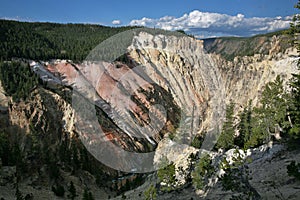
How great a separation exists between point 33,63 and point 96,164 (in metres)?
36.6

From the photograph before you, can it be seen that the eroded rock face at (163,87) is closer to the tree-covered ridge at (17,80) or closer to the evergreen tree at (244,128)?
the evergreen tree at (244,128)

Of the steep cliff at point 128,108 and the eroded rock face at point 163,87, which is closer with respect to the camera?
the steep cliff at point 128,108

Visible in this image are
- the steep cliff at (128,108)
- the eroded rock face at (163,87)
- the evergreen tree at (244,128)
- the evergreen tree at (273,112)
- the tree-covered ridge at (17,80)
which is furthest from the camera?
the eroded rock face at (163,87)

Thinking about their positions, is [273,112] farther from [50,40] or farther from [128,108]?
[50,40]

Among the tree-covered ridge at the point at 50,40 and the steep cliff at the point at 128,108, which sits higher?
the tree-covered ridge at the point at 50,40

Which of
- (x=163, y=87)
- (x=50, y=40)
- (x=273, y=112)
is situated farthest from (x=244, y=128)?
(x=50, y=40)

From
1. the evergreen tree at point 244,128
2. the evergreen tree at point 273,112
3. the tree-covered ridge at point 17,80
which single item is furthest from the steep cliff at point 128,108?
the evergreen tree at point 244,128

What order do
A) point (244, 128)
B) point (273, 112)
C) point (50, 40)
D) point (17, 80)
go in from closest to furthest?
1. point (273, 112)
2. point (244, 128)
3. point (17, 80)
4. point (50, 40)

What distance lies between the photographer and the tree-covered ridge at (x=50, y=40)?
2982 inches

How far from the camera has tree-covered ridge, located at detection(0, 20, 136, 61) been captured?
75750 mm

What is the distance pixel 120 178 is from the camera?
45375mm

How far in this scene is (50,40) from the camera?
10500 centimetres

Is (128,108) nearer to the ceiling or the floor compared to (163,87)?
nearer to the floor

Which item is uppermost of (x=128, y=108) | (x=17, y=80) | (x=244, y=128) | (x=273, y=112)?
(x=17, y=80)
